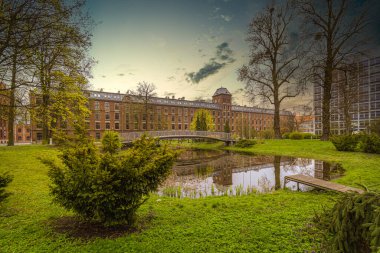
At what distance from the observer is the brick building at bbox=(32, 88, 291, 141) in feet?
161

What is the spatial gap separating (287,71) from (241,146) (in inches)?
453

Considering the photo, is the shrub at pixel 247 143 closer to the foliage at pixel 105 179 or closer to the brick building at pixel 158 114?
the brick building at pixel 158 114

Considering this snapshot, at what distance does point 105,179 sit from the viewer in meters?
3.78

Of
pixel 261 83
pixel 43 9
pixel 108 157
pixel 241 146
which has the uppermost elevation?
pixel 261 83

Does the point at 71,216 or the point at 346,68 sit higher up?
the point at 346,68

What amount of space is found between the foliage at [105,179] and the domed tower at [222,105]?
250ft

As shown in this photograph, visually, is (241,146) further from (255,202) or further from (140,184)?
(140,184)

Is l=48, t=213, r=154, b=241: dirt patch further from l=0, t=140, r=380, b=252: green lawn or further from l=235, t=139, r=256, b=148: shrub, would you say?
l=235, t=139, r=256, b=148: shrub

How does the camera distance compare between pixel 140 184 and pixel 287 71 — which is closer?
pixel 140 184

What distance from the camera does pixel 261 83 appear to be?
28.3 meters

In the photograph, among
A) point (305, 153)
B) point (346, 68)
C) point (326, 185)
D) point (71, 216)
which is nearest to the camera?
point (71, 216)

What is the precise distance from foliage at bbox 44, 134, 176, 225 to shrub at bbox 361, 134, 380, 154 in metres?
18.3

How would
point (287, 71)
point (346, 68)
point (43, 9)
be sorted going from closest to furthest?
point (43, 9) < point (346, 68) < point (287, 71)

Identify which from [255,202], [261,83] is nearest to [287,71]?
[261,83]
